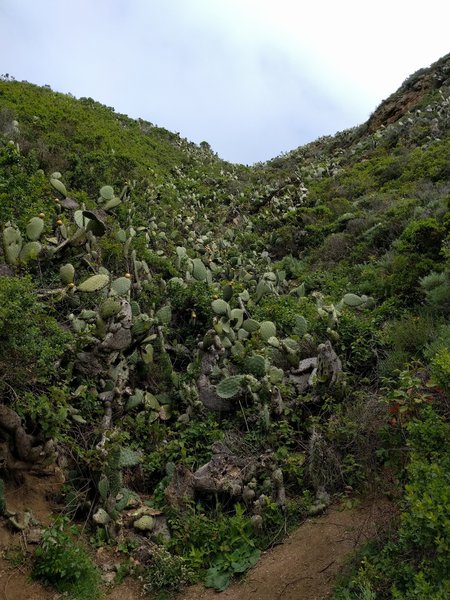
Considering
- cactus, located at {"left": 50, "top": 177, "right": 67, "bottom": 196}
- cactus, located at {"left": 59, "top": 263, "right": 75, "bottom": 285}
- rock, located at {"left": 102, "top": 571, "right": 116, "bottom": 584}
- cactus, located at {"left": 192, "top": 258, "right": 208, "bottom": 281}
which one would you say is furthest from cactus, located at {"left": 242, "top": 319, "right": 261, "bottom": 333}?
cactus, located at {"left": 50, "top": 177, "right": 67, "bottom": 196}

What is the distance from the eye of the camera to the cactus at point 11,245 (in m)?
5.59

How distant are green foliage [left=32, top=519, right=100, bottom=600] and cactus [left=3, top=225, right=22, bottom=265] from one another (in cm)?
292

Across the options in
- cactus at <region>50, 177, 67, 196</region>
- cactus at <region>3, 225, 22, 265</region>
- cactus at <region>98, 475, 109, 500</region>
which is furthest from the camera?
cactus at <region>50, 177, 67, 196</region>

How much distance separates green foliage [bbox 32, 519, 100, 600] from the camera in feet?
12.0

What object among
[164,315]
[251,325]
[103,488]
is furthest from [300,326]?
[103,488]

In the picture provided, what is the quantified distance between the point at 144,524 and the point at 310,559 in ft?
4.64

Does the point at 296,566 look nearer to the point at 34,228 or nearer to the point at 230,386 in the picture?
the point at 230,386

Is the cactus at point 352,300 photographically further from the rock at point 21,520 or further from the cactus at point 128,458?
the rock at point 21,520

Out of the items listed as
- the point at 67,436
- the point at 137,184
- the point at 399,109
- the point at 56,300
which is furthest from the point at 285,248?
the point at 399,109

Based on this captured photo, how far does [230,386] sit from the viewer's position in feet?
17.7

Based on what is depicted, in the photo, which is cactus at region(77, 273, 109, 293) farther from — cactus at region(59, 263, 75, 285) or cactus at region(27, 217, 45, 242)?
cactus at region(27, 217, 45, 242)

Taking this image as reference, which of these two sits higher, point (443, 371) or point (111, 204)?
point (111, 204)

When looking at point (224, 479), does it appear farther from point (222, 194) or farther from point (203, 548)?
point (222, 194)

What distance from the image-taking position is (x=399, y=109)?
19594 mm
